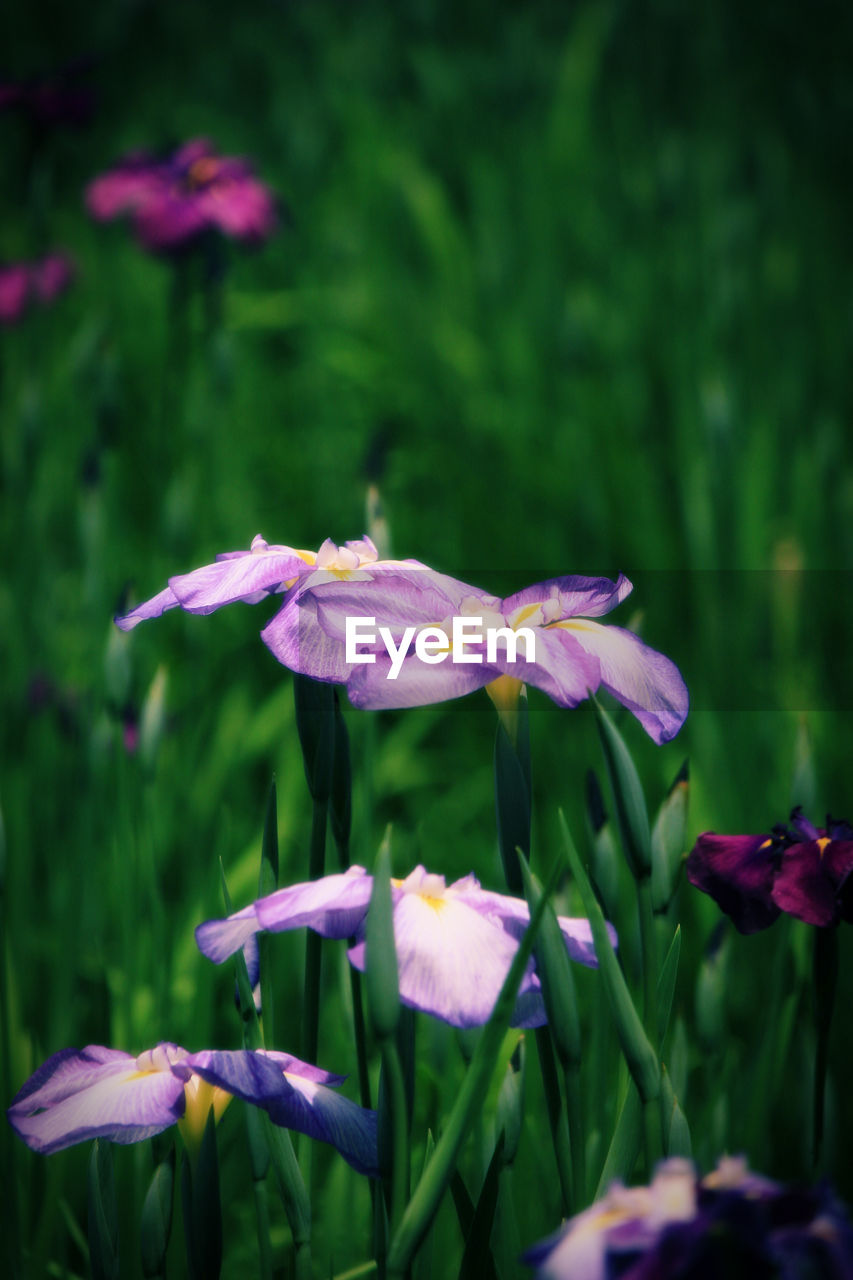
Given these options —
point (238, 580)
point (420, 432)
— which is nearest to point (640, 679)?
point (238, 580)

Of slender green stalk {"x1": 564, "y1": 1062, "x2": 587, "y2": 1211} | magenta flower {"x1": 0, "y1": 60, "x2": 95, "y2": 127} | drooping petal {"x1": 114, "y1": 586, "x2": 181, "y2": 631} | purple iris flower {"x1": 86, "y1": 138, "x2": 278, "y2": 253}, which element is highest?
magenta flower {"x1": 0, "y1": 60, "x2": 95, "y2": 127}

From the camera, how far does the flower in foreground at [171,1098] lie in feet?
0.97

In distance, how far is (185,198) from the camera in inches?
40.6

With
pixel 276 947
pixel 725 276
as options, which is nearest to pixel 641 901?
pixel 276 947

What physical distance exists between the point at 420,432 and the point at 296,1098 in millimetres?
1367

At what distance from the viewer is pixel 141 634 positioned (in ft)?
3.82

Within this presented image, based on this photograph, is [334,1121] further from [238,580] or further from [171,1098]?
[238,580]

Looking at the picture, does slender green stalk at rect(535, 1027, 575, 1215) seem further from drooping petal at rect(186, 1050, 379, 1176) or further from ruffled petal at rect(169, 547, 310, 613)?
ruffled petal at rect(169, 547, 310, 613)

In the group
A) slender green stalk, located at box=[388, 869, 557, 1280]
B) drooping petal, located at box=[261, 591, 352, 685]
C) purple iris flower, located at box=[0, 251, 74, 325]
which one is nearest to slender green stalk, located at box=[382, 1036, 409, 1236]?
slender green stalk, located at box=[388, 869, 557, 1280]

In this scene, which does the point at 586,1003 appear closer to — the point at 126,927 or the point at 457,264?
the point at 126,927

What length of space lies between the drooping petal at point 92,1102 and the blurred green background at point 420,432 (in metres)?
0.13

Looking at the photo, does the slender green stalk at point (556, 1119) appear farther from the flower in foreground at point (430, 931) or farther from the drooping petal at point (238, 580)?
the drooping petal at point (238, 580)

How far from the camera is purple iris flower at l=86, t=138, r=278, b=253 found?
39.7 inches

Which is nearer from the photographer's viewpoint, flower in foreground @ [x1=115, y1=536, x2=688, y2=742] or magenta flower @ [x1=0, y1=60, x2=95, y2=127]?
flower in foreground @ [x1=115, y1=536, x2=688, y2=742]
